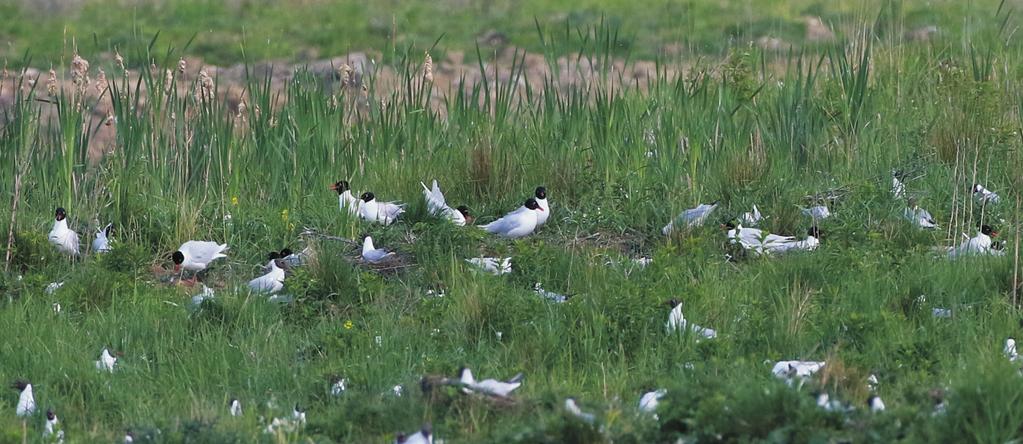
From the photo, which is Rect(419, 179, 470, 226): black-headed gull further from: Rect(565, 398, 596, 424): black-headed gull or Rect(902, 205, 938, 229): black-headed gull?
Rect(565, 398, 596, 424): black-headed gull

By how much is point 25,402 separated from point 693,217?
10.8 feet

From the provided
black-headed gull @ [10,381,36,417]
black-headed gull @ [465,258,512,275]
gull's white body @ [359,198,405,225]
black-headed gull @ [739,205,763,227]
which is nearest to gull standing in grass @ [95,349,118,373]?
black-headed gull @ [10,381,36,417]

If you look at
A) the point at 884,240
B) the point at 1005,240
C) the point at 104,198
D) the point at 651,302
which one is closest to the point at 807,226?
the point at 884,240

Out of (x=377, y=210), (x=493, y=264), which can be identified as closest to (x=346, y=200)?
(x=377, y=210)

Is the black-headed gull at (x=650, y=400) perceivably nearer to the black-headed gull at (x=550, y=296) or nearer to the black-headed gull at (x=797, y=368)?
the black-headed gull at (x=797, y=368)

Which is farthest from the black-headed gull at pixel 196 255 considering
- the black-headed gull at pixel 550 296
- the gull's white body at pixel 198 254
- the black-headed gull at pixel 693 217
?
the black-headed gull at pixel 693 217

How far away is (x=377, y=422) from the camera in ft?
16.3

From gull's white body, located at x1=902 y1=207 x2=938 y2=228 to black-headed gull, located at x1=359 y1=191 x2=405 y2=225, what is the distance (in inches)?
96.9

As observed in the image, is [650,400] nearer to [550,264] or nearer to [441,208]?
[550,264]

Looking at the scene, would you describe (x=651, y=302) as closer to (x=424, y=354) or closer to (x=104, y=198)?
(x=424, y=354)

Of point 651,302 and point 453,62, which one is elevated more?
point 651,302

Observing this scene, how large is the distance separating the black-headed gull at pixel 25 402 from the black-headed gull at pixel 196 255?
5.17 feet

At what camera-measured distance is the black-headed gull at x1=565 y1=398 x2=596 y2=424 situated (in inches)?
177

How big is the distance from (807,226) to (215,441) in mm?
3578
